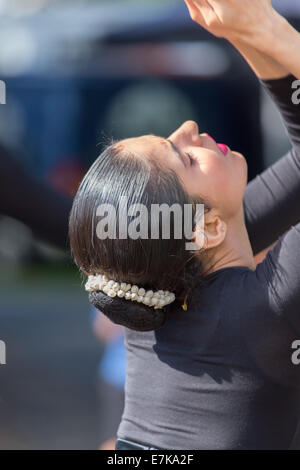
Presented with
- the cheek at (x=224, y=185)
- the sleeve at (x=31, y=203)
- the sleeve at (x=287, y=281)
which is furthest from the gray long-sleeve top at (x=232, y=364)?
the sleeve at (x=31, y=203)

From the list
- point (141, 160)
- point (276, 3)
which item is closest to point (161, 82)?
point (276, 3)

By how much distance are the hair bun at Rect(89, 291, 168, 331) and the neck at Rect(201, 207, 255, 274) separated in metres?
0.14

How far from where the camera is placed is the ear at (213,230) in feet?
5.27

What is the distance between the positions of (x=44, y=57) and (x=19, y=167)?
677cm

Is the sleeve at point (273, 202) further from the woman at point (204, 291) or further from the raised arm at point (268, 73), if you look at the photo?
the woman at point (204, 291)

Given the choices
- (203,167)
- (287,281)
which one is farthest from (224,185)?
(287,281)

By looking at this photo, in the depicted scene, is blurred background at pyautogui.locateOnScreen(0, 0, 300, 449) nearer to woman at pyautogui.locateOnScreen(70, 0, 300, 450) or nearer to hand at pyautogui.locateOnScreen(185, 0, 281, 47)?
woman at pyautogui.locateOnScreen(70, 0, 300, 450)

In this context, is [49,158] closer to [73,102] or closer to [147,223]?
[73,102]

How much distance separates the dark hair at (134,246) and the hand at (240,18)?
31 centimetres

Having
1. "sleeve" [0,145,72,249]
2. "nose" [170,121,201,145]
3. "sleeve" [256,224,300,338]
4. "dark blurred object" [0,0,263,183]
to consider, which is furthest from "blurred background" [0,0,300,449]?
"sleeve" [256,224,300,338]

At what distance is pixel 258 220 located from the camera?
6.37 feet

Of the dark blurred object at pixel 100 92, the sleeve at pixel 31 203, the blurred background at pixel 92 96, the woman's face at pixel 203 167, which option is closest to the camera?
the woman's face at pixel 203 167

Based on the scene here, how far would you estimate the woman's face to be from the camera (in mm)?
1598

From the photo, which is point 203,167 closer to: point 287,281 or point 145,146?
point 145,146
